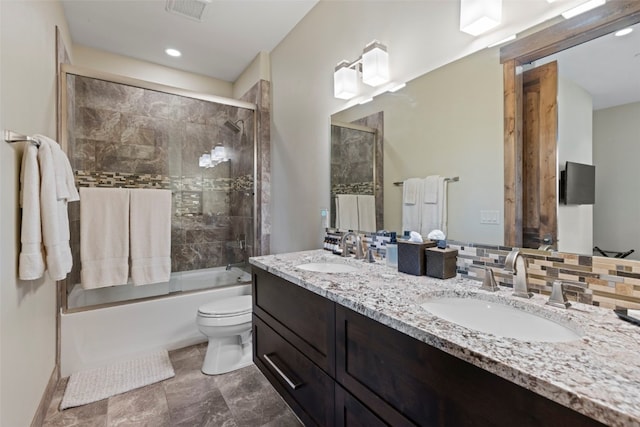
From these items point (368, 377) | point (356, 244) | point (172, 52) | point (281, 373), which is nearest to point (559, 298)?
point (368, 377)

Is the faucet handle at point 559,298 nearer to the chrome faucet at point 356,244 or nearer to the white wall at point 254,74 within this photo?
the chrome faucet at point 356,244

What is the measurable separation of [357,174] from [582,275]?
123cm

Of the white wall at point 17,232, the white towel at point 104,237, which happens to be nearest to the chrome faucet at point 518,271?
the white wall at point 17,232

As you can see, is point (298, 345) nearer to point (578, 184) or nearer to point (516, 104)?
point (578, 184)

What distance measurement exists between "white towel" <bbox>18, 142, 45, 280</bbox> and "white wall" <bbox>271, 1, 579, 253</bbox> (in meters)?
1.58

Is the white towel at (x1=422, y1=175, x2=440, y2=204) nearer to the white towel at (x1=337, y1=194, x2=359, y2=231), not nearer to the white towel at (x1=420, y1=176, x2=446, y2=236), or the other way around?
the white towel at (x1=420, y1=176, x2=446, y2=236)

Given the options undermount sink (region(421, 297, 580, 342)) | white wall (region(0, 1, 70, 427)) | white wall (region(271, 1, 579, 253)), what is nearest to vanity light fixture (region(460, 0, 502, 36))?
white wall (region(271, 1, 579, 253))

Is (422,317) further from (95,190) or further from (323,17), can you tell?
(95,190)

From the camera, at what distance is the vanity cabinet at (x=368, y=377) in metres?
0.59

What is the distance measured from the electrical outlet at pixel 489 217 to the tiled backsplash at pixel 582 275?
104 mm

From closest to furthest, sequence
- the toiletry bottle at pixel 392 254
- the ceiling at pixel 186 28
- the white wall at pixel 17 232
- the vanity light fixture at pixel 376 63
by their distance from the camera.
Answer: the white wall at pixel 17 232 → the toiletry bottle at pixel 392 254 → the vanity light fixture at pixel 376 63 → the ceiling at pixel 186 28

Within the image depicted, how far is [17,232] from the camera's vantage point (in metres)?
1.30

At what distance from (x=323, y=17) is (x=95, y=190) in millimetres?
2179

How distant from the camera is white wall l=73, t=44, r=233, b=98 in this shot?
2871mm
